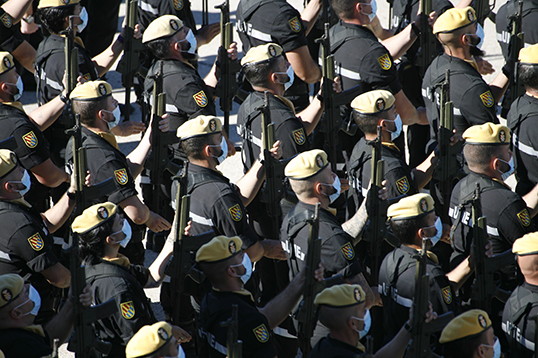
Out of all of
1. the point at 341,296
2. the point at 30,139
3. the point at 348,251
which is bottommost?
the point at 348,251

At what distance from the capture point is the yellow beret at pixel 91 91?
7.00 m

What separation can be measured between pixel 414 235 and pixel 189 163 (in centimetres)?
202

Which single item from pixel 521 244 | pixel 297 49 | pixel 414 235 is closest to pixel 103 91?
pixel 297 49

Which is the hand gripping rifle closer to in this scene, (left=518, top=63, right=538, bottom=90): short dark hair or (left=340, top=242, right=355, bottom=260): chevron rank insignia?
(left=340, top=242, right=355, bottom=260): chevron rank insignia

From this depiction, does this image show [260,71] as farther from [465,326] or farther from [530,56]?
[465,326]

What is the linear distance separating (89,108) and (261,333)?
2.88 metres

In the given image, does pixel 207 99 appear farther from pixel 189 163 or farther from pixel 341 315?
pixel 341 315

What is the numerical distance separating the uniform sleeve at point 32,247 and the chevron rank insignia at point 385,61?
12.1 ft

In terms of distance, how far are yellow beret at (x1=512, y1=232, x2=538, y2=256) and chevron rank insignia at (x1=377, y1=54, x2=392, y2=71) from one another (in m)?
2.56

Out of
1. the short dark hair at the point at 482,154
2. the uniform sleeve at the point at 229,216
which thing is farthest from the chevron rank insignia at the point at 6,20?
the short dark hair at the point at 482,154

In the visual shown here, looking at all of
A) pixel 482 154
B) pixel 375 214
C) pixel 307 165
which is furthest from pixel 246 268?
pixel 482 154

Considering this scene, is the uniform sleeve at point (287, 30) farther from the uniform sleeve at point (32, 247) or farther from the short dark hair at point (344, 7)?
the uniform sleeve at point (32, 247)

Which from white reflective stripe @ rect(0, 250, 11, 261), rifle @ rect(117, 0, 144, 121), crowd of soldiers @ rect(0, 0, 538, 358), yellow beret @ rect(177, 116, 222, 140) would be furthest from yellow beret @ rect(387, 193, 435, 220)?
rifle @ rect(117, 0, 144, 121)

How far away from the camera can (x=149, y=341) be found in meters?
4.86
